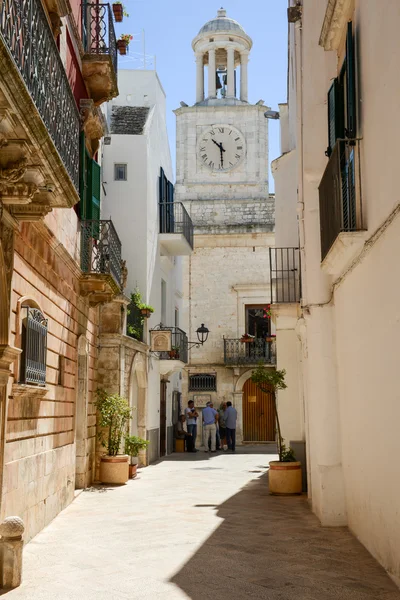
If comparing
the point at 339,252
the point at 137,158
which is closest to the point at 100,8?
the point at 137,158

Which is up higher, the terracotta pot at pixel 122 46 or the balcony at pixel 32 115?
the terracotta pot at pixel 122 46

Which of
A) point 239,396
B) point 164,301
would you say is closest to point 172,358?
point 164,301

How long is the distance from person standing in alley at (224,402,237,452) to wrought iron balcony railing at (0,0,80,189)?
1729cm

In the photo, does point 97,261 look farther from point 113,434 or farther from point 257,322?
point 257,322

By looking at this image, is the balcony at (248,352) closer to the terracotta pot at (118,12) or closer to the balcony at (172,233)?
the balcony at (172,233)

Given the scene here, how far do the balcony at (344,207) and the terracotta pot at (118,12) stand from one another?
7288mm

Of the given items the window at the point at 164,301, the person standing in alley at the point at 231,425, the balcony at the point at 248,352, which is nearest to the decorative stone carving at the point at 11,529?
the window at the point at 164,301

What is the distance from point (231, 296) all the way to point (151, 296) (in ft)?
33.2

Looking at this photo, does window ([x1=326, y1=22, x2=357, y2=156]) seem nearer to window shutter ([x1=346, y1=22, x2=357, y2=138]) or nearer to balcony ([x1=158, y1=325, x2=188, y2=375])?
window shutter ([x1=346, y1=22, x2=357, y2=138])

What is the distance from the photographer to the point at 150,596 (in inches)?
248

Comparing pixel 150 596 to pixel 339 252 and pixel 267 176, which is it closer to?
pixel 339 252

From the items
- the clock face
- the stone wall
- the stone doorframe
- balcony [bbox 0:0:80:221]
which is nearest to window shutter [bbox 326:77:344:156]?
balcony [bbox 0:0:80:221]

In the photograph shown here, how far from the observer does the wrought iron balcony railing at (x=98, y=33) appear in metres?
13.5

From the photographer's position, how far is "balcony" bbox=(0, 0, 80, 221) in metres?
5.73
